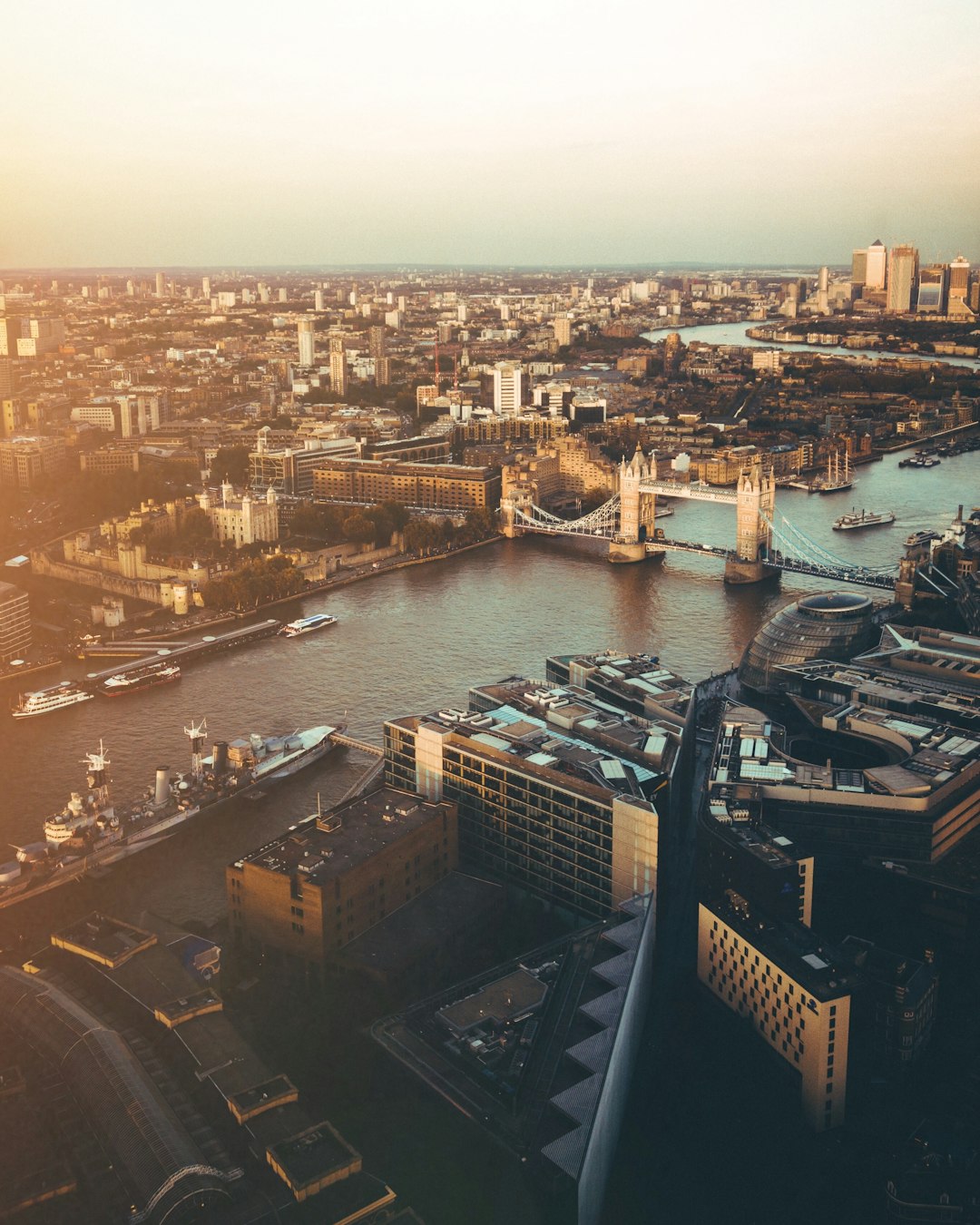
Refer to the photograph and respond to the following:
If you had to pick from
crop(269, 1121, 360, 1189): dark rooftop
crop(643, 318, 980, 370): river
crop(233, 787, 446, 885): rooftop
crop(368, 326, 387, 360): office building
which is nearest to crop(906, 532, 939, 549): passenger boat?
crop(233, 787, 446, 885): rooftop

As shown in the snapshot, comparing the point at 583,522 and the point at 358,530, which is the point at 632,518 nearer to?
the point at 583,522

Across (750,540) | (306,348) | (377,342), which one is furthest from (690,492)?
(377,342)

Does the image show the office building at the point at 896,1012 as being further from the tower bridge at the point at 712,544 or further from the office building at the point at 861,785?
the tower bridge at the point at 712,544

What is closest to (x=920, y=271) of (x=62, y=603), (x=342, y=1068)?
(x=62, y=603)

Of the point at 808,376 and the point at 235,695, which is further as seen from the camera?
the point at 808,376

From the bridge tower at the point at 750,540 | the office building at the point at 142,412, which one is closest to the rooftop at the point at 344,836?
Result: the bridge tower at the point at 750,540

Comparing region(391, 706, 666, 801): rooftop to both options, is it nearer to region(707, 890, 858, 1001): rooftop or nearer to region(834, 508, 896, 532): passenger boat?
region(707, 890, 858, 1001): rooftop

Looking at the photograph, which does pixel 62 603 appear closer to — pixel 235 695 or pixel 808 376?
pixel 235 695
